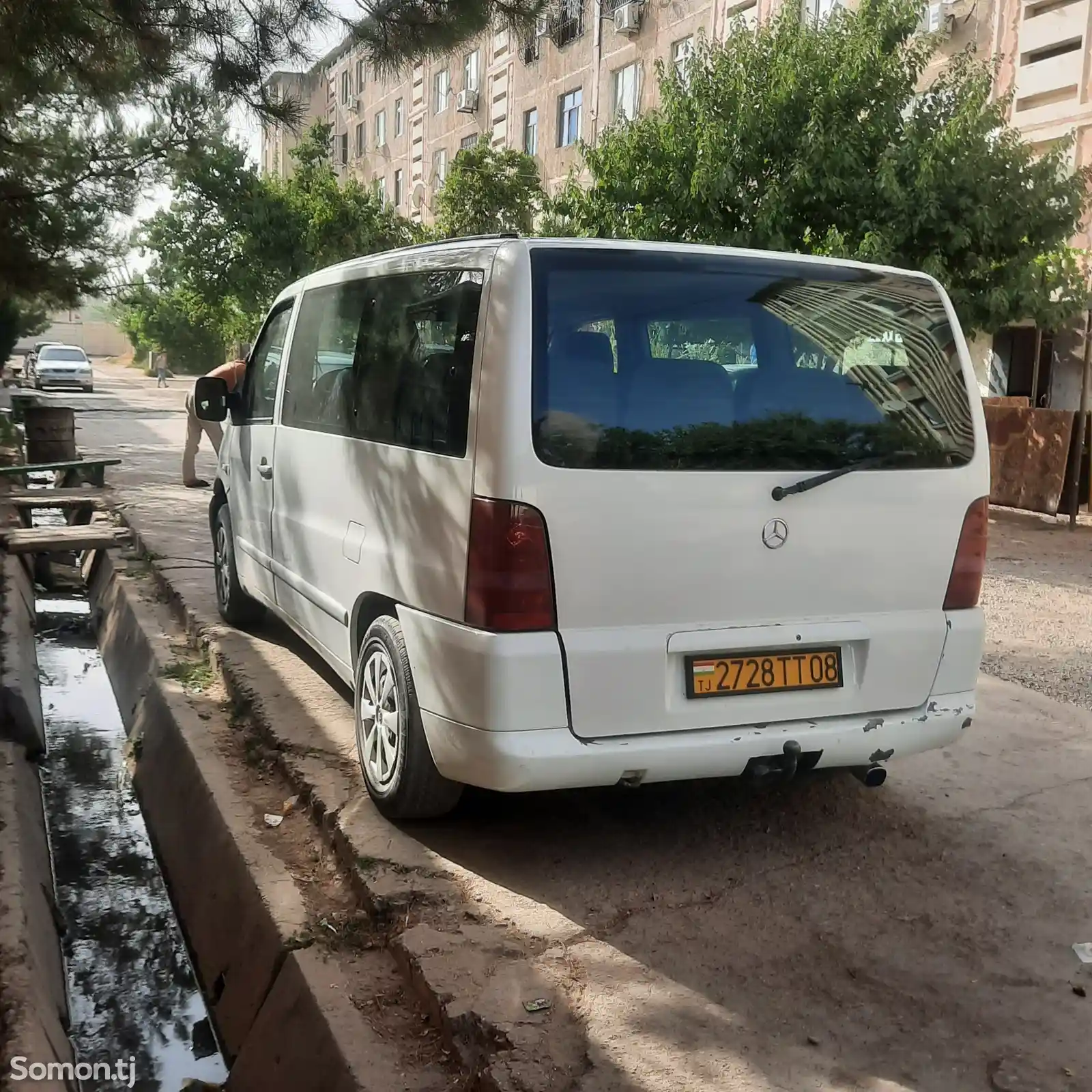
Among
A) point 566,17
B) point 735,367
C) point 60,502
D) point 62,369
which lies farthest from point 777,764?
point 62,369

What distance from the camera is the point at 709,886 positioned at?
3.74m

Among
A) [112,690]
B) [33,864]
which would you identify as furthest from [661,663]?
[112,690]

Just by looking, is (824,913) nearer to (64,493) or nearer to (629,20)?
(64,493)

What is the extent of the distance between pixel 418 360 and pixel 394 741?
130cm

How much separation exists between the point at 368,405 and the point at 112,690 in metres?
3.96

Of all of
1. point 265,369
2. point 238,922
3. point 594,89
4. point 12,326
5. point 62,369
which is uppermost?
point 594,89

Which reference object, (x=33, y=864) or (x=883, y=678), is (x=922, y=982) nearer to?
(x=883, y=678)

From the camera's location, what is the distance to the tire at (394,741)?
3.89m

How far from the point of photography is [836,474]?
12.1ft

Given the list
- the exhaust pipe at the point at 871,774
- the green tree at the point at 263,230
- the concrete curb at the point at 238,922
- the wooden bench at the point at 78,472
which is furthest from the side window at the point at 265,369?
the green tree at the point at 263,230

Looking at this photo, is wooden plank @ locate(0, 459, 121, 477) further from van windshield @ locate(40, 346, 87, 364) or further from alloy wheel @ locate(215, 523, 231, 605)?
van windshield @ locate(40, 346, 87, 364)

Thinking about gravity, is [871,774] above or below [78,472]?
below

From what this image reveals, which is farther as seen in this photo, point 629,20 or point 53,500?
point 629,20

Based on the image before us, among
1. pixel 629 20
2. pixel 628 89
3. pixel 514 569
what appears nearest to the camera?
pixel 514 569
